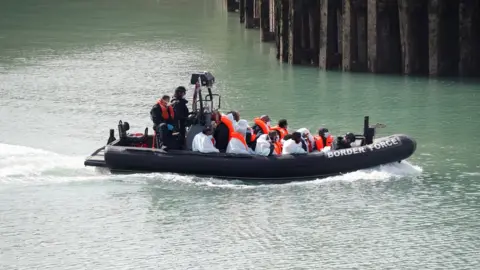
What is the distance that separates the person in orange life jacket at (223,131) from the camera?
27406 millimetres

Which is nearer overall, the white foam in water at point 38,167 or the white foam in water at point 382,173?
the white foam in water at point 382,173

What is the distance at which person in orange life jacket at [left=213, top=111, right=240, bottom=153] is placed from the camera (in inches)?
1079

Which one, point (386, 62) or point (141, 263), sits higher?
point (386, 62)

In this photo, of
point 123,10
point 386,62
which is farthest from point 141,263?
point 123,10

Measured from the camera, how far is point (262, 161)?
26953 millimetres

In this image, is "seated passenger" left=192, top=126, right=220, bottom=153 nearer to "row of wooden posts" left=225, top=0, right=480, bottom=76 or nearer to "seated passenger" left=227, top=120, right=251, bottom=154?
"seated passenger" left=227, top=120, right=251, bottom=154

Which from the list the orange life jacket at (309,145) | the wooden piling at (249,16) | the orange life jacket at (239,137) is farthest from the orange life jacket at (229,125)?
the wooden piling at (249,16)

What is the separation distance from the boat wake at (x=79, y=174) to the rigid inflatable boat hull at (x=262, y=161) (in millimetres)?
129

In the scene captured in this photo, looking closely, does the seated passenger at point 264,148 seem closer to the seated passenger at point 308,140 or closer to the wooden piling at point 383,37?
the seated passenger at point 308,140

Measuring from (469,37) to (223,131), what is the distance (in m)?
12.6

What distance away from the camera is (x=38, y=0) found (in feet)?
230

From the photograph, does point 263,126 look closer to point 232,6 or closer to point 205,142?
point 205,142

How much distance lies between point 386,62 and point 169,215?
15009mm

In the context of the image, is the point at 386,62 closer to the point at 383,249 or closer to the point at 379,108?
the point at 379,108
